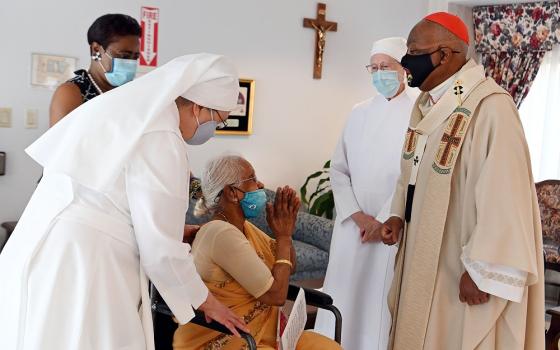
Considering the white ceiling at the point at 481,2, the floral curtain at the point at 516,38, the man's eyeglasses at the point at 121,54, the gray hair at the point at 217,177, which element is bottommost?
the gray hair at the point at 217,177

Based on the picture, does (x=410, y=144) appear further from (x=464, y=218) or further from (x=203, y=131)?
(x=203, y=131)

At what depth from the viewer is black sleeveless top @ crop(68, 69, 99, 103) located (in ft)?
9.42

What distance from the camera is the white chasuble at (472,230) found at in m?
2.38

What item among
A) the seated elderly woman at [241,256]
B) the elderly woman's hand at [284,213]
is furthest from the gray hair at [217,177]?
the elderly woman's hand at [284,213]

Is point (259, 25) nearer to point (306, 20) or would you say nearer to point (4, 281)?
point (306, 20)

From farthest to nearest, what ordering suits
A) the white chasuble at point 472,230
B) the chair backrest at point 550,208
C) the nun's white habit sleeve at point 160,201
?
the chair backrest at point 550,208 → the white chasuble at point 472,230 → the nun's white habit sleeve at point 160,201

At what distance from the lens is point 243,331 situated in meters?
2.26

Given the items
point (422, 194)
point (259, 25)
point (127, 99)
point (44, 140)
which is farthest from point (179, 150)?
point (259, 25)

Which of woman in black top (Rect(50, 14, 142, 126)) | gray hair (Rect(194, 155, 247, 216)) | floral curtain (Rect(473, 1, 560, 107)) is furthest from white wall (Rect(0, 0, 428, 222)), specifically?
gray hair (Rect(194, 155, 247, 216))

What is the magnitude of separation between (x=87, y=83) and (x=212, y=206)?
0.76 m

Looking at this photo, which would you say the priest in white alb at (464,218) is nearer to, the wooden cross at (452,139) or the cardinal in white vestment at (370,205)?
the wooden cross at (452,139)

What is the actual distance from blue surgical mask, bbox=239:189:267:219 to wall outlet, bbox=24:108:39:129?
8.30ft

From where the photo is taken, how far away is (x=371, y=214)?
3.40 m

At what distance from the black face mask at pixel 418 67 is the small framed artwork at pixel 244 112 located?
2962mm
